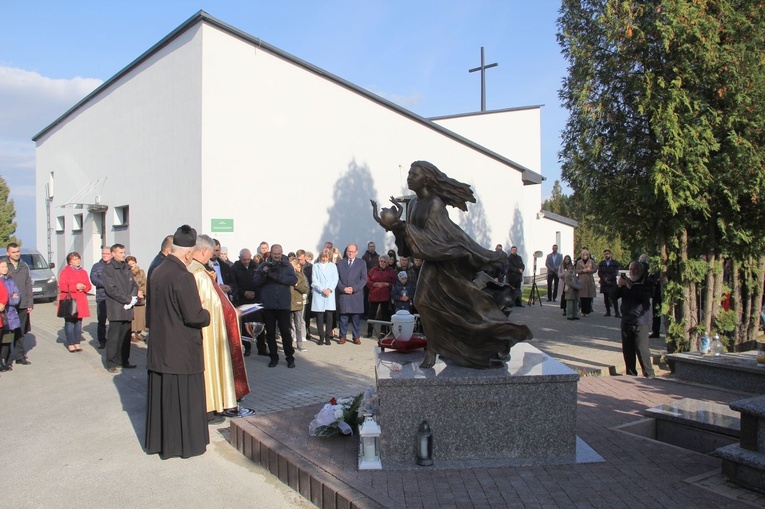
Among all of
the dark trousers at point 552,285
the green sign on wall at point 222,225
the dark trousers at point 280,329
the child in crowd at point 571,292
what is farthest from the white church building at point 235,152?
the child in crowd at point 571,292

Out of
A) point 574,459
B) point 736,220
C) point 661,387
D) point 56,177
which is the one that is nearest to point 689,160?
point 736,220

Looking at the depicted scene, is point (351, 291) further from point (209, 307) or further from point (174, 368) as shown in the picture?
point (174, 368)

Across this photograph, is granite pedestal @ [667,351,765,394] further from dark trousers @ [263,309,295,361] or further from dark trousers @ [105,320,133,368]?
dark trousers @ [105,320,133,368]

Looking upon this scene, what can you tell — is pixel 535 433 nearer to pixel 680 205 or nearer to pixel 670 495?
pixel 670 495

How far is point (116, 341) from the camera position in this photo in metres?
9.28

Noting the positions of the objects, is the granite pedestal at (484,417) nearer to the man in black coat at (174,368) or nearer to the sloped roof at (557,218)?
the man in black coat at (174,368)

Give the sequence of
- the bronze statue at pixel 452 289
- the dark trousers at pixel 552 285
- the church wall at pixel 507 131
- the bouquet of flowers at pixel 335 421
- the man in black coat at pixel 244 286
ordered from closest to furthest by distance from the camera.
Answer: the bronze statue at pixel 452 289, the bouquet of flowers at pixel 335 421, the man in black coat at pixel 244 286, the dark trousers at pixel 552 285, the church wall at pixel 507 131

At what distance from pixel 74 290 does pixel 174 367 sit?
5.96 metres

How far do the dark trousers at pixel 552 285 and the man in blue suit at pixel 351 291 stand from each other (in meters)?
10.7

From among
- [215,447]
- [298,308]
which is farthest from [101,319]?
[215,447]

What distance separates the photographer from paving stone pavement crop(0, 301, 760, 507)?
4.34 metres

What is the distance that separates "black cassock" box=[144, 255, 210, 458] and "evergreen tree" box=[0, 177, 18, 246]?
167 ft

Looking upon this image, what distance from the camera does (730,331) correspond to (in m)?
10.1

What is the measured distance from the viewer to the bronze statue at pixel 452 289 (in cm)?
521
